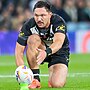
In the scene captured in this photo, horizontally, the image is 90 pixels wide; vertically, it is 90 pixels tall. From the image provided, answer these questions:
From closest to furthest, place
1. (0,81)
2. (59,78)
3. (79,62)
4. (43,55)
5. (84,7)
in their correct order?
1. (43,55)
2. (59,78)
3. (0,81)
4. (79,62)
5. (84,7)

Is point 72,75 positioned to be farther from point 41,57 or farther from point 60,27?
point 41,57

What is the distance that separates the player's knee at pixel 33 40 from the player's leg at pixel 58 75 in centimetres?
66

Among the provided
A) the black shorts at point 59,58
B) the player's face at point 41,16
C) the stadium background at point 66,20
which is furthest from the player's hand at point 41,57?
the stadium background at point 66,20

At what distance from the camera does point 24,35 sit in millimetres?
10867

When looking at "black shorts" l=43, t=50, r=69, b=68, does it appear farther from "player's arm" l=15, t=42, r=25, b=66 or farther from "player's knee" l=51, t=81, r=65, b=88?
"player's arm" l=15, t=42, r=25, b=66

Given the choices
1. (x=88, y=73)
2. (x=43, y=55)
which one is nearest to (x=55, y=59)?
(x=43, y=55)

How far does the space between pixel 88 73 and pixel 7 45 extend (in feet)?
27.7

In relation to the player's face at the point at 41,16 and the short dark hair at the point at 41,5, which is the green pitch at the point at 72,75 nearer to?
the player's face at the point at 41,16

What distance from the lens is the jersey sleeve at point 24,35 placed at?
10.8 m

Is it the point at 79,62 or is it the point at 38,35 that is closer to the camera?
the point at 38,35

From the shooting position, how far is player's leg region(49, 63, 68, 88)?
10727 mm

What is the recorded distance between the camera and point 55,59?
37.1 ft

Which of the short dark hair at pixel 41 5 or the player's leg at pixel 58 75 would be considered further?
the player's leg at pixel 58 75

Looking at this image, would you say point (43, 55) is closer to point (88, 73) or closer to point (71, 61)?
point (88, 73)
